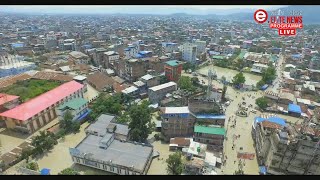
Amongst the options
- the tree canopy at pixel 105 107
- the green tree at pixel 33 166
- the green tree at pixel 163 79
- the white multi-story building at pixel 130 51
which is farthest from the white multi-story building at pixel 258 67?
the green tree at pixel 33 166

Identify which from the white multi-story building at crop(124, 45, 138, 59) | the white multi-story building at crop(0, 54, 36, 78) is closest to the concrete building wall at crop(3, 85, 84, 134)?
the white multi-story building at crop(0, 54, 36, 78)

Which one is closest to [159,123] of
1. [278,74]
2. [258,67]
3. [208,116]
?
[208,116]

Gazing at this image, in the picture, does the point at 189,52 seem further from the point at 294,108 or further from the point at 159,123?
the point at 159,123

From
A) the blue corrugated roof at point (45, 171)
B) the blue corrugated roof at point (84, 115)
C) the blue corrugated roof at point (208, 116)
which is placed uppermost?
the blue corrugated roof at point (208, 116)

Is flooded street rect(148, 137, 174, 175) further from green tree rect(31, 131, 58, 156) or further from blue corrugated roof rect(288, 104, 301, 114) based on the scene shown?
blue corrugated roof rect(288, 104, 301, 114)

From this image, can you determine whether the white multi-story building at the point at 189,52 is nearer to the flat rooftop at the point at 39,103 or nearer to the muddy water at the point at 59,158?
the flat rooftop at the point at 39,103

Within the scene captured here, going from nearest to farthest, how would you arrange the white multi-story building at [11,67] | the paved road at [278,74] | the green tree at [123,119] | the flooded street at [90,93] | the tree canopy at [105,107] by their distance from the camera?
the green tree at [123,119] → the tree canopy at [105,107] → the flooded street at [90,93] → the paved road at [278,74] → the white multi-story building at [11,67]
